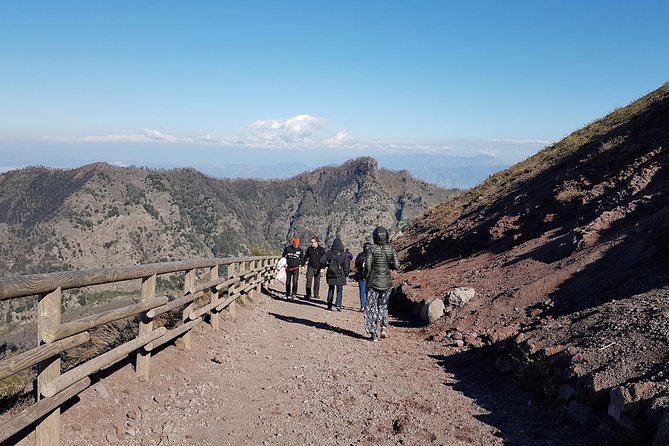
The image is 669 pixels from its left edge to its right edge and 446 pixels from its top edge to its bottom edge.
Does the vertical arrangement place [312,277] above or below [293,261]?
below

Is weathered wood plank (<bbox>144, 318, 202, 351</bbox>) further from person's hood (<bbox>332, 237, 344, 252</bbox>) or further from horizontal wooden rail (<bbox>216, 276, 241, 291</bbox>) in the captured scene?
person's hood (<bbox>332, 237, 344, 252</bbox>)

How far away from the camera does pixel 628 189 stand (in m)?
12.9

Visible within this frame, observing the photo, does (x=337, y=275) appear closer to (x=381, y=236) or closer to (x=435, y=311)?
(x=435, y=311)

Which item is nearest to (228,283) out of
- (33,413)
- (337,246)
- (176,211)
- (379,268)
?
(379,268)

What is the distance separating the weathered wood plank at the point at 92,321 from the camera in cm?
396

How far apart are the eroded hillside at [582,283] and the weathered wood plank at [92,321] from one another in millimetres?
→ 4591

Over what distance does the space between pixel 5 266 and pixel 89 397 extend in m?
71.1

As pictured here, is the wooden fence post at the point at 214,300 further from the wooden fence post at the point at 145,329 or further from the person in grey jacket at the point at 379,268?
the wooden fence post at the point at 145,329

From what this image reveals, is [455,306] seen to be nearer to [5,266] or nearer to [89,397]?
[89,397]

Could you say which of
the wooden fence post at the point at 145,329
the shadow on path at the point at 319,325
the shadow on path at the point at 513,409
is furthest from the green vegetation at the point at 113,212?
the wooden fence post at the point at 145,329

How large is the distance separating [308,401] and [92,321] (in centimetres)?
277

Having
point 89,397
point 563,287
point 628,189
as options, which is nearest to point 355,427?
point 89,397

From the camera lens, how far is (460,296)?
10.9 m

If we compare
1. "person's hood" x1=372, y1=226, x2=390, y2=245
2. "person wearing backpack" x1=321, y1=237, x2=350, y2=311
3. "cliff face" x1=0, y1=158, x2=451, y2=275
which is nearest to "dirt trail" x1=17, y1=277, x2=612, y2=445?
"person's hood" x1=372, y1=226, x2=390, y2=245
